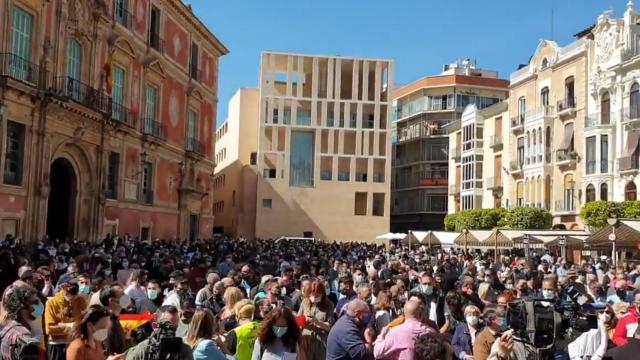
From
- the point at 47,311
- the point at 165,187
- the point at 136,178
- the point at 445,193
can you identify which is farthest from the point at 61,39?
the point at 445,193


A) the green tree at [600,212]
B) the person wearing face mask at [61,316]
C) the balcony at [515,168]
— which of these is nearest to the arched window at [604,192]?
the green tree at [600,212]

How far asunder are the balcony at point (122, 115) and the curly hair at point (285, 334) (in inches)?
1050

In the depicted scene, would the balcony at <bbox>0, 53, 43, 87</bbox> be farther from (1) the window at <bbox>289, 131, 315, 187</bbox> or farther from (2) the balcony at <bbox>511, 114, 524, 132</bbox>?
(1) the window at <bbox>289, 131, 315, 187</bbox>

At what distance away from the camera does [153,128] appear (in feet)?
124

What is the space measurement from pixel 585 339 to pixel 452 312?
183cm

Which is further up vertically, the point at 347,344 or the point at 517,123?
the point at 517,123

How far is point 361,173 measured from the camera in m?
66.9

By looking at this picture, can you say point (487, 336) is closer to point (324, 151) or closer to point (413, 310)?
point (413, 310)

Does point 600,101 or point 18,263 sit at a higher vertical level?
point 600,101

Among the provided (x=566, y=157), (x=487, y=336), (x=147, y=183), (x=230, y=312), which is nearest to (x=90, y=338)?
(x=230, y=312)

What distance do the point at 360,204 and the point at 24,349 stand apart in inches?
2466

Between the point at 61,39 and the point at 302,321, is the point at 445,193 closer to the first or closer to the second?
the point at 61,39

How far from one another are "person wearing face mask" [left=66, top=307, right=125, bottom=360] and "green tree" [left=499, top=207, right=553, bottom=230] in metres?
41.5

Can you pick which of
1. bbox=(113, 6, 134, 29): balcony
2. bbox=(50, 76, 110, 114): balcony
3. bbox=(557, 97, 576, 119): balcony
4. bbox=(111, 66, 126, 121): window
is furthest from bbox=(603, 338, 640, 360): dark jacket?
bbox=(557, 97, 576, 119): balcony
